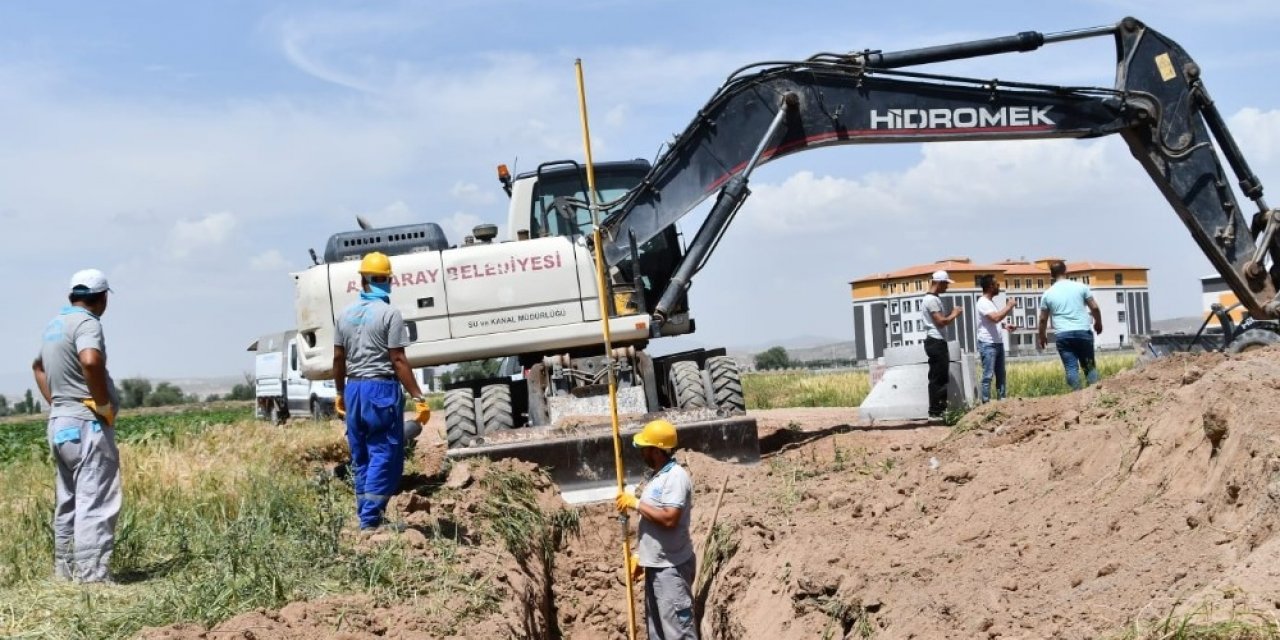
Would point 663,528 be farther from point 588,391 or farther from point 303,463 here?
point 303,463

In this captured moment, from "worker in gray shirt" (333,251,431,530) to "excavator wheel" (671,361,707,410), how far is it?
3.72 m

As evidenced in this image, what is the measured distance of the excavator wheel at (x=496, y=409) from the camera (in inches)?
457

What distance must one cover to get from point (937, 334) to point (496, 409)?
5011 millimetres

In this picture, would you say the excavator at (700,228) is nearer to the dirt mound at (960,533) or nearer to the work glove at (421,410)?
the dirt mound at (960,533)

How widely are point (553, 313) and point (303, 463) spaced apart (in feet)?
10.9

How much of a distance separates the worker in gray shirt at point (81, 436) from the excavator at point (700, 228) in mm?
4695

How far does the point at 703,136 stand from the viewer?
1243cm

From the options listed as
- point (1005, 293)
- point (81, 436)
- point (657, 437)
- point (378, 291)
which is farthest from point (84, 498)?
point (1005, 293)

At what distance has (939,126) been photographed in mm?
12406

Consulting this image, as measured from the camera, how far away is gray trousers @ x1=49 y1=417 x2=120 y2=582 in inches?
267

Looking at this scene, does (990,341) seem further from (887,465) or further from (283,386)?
(283,386)

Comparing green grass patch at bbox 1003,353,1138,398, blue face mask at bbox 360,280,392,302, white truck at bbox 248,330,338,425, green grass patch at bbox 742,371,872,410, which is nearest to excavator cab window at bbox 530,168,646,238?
blue face mask at bbox 360,280,392,302

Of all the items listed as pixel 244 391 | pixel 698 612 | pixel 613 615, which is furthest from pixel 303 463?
pixel 244 391

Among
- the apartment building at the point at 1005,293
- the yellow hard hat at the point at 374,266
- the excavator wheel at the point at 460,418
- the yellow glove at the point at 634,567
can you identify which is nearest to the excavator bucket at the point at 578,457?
the excavator wheel at the point at 460,418
